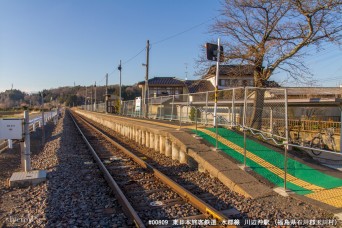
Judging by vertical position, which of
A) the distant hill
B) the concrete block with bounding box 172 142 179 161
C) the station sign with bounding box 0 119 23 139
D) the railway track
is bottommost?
the railway track

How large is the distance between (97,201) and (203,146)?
13.8 feet

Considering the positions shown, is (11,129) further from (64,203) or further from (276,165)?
(276,165)

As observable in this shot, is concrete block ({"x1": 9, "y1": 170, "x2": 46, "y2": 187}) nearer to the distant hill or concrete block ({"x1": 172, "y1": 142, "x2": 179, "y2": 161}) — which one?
concrete block ({"x1": 172, "y1": 142, "x2": 179, "y2": 161})

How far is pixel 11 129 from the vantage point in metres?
7.73

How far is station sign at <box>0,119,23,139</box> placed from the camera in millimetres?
7703

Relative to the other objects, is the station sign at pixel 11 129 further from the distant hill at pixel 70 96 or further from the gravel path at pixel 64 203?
the distant hill at pixel 70 96

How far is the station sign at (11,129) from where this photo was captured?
25.3 feet

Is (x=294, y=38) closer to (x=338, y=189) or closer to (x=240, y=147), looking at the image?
(x=240, y=147)

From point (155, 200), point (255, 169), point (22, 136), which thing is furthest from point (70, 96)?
point (155, 200)

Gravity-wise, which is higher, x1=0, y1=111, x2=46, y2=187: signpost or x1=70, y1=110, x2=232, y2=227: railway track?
x1=0, y1=111, x2=46, y2=187: signpost

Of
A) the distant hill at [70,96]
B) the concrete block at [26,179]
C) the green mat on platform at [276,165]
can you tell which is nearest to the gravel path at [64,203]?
the concrete block at [26,179]

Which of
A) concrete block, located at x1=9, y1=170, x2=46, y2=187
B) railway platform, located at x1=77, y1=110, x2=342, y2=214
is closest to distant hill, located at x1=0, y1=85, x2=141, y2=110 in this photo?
railway platform, located at x1=77, y1=110, x2=342, y2=214

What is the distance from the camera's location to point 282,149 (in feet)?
32.8

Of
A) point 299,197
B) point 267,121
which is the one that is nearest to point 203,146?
point 299,197
